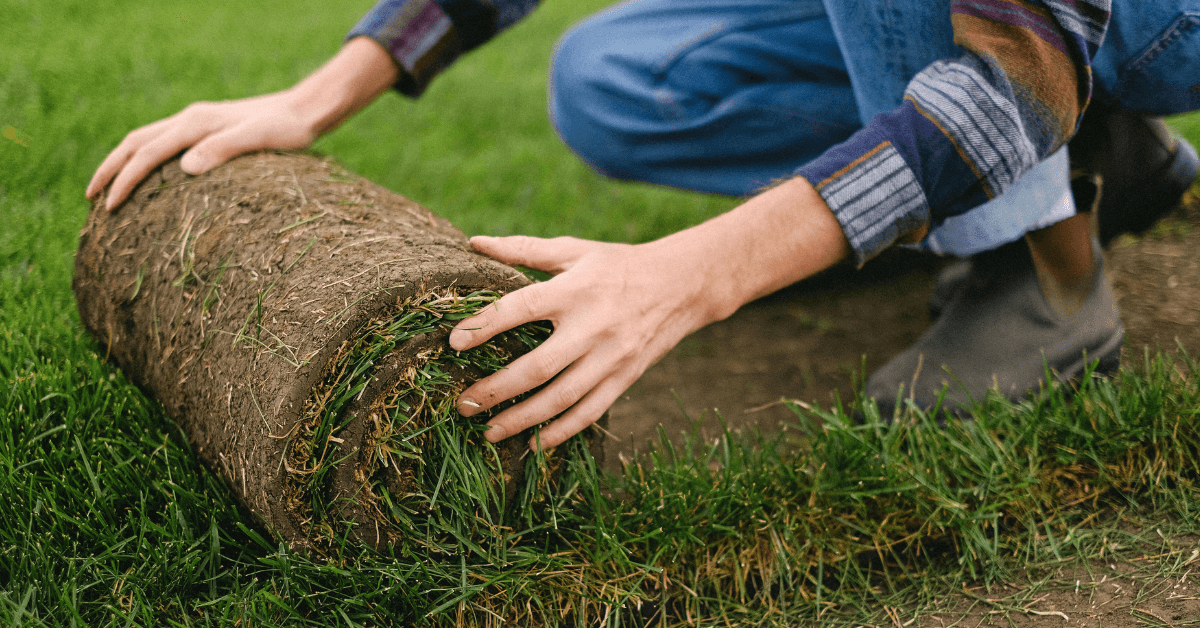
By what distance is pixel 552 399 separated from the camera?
129cm

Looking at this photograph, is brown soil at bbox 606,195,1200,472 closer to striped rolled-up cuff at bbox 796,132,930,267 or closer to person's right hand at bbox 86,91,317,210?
striped rolled-up cuff at bbox 796,132,930,267

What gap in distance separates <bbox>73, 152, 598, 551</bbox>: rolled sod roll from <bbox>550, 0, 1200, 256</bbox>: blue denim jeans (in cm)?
97

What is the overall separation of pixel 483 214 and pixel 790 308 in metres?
1.23

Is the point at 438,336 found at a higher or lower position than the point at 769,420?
higher

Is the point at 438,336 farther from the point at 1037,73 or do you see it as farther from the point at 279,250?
the point at 1037,73

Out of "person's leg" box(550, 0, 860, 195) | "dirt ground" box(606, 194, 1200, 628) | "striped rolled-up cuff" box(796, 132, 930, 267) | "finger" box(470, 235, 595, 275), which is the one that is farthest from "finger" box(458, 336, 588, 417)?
"person's leg" box(550, 0, 860, 195)

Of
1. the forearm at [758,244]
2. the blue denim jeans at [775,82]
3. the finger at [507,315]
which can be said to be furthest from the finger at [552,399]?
the blue denim jeans at [775,82]

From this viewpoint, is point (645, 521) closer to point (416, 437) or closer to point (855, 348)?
point (416, 437)

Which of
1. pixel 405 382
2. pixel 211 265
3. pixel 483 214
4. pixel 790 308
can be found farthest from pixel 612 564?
pixel 483 214

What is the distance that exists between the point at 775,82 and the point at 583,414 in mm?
1446

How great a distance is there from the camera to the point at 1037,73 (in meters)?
1.33

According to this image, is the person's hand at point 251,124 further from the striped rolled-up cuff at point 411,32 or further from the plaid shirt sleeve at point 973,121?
the plaid shirt sleeve at point 973,121

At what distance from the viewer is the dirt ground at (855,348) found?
139cm

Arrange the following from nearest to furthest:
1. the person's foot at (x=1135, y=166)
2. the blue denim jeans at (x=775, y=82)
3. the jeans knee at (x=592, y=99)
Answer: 1. the blue denim jeans at (x=775, y=82)
2. the person's foot at (x=1135, y=166)
3. the jeans knee at (x=592, y=99)
